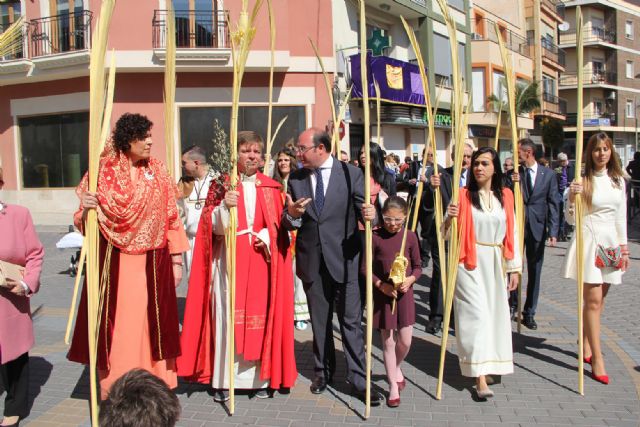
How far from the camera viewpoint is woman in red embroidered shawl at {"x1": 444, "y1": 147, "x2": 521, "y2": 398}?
4.45 metres

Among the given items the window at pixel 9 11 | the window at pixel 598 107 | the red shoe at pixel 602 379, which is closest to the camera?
the red shoe at pixel 602 379

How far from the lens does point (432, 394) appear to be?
4.53 m

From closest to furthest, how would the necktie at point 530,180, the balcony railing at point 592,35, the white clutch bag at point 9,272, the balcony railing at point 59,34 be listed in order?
the white clutch bag at point 9,272 → the necktie at point 530,180 → the balcony railing at point 59,34 → the balcony railing at point 592,35

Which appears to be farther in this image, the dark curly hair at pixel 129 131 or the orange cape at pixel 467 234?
the orange cape at pixel 467 234

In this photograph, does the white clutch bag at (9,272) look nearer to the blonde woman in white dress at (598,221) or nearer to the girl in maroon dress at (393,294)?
the girl in maroon dress at (393,294)

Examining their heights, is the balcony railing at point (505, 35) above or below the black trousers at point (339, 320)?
above

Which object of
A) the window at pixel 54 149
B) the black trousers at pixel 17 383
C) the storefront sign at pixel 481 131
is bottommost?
the black trousers at pixel 17 383

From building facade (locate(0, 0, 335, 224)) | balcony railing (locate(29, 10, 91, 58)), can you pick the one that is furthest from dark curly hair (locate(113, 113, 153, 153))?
balcony railing (locate(29, 10, 91, 58))

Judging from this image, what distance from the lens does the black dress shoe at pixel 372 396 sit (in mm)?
4289

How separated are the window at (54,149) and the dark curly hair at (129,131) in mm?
15129

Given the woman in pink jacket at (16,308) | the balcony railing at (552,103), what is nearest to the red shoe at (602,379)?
the woman in pink jacket at (16,308)

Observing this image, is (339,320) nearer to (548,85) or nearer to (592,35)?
(548,85)

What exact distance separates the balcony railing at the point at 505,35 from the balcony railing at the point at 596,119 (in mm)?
12044

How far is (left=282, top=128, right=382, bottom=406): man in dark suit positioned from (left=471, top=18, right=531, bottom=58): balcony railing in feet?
86.4
